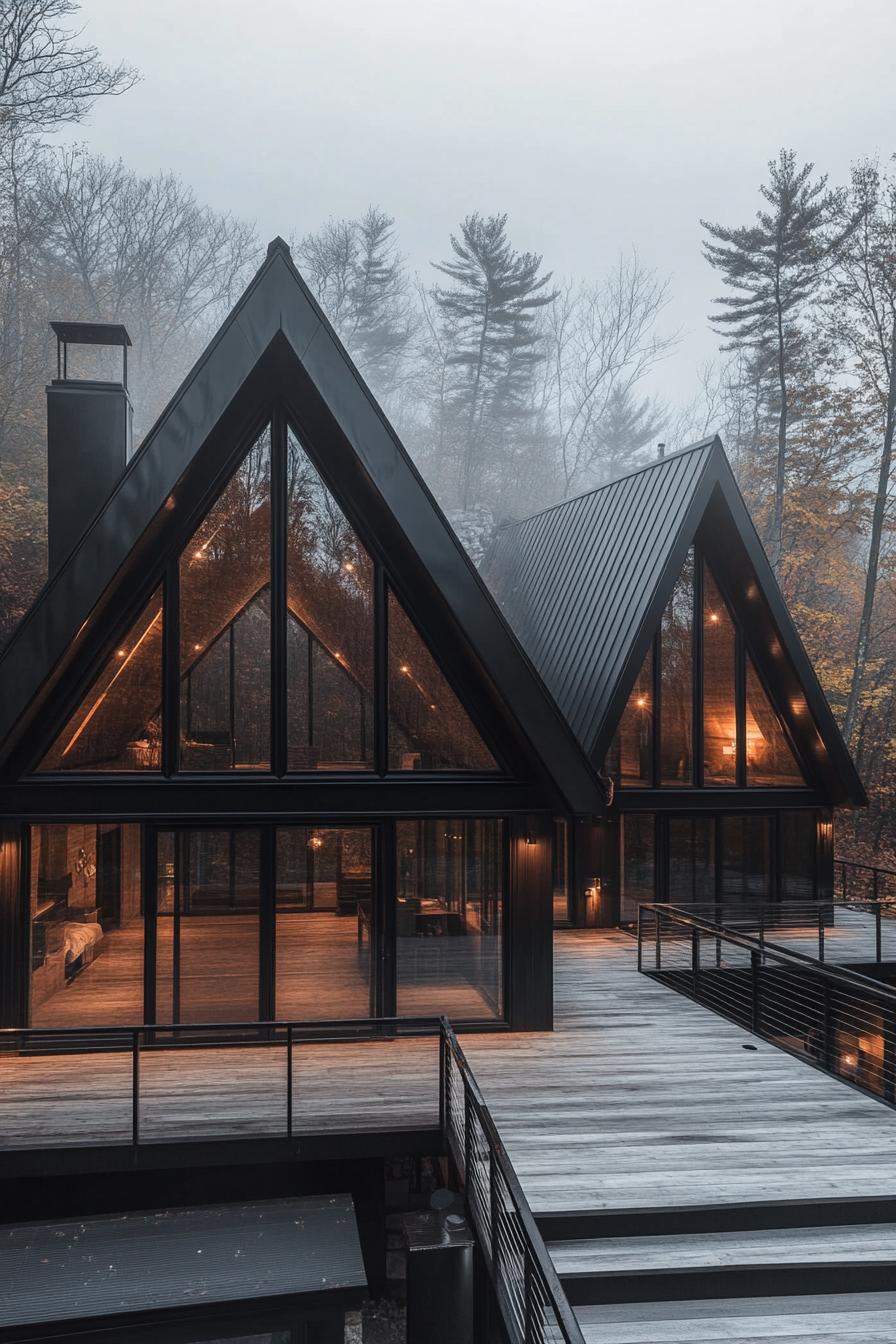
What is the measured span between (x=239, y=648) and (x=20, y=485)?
15.1 meters

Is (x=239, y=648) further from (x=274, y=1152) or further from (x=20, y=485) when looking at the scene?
(x=20, y=485)

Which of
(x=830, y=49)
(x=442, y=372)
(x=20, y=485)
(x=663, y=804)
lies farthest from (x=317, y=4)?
(x=663, y=804)

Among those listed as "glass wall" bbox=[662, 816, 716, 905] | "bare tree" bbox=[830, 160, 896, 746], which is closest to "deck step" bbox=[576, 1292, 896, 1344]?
"glass wall" bbox=[662, 816, 716, 905]

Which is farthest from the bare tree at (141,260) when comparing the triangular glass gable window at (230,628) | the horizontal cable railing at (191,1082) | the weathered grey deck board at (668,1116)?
the weathered grey deck board at (668,1116)

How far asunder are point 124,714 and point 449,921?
4.03 metres

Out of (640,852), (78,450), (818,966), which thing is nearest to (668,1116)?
(818,966)

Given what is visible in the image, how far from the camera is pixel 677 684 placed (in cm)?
1443

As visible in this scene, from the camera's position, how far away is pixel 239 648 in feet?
30.7

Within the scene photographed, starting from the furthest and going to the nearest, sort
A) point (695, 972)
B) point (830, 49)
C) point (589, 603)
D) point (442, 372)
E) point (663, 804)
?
point (830, 49), point (442, 372), point (589, 603), point (663, 804), point (695, 972)

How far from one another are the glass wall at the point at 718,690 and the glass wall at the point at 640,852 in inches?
48.8

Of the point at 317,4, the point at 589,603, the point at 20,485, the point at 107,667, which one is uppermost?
the point at 317,4

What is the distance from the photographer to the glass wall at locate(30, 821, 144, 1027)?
903 centimetres

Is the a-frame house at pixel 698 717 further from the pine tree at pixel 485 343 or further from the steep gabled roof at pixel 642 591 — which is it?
the pine tree at pixel 485 343

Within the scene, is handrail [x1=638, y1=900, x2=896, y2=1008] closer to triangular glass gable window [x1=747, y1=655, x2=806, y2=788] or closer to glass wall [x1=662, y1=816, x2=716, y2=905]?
glass wall [x1=662, y1=816, x2=716, y2=905]
